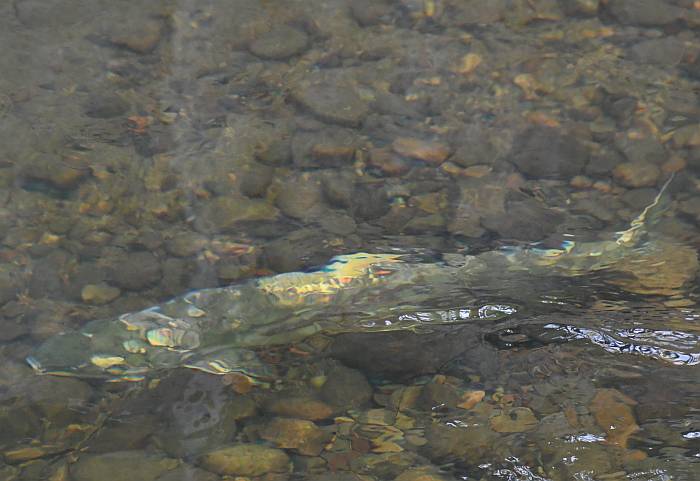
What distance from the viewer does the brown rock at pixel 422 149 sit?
3.83 meters

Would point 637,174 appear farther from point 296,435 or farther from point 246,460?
point 246,460

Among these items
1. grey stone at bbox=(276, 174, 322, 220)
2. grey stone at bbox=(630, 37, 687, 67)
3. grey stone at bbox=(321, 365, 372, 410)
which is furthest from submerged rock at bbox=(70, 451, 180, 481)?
grey stone at bbox=(630, 37, 687, 67)

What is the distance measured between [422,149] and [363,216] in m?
0.49

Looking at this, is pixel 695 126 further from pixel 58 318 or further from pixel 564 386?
pixel 58 318

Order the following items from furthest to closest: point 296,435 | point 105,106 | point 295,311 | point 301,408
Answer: point 105,106 < point 295,311 < point 301,408 < point 296,435

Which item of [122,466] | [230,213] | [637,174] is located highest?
[637,174]

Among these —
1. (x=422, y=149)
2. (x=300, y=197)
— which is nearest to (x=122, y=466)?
(x=300, y=197)

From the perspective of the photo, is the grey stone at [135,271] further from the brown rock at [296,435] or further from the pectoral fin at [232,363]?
the brown rock at [296,435]

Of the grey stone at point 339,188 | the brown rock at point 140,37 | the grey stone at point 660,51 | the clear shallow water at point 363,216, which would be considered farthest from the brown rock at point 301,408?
the grey stone at point 660,51

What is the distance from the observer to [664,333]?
2.90m

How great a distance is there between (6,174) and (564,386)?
2.45 m

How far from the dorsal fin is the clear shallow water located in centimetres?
2

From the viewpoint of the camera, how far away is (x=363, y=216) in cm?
359

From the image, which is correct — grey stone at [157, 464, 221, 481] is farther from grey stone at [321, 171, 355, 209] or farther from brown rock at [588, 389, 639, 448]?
grey stone at [321, 171, 355, 209]
